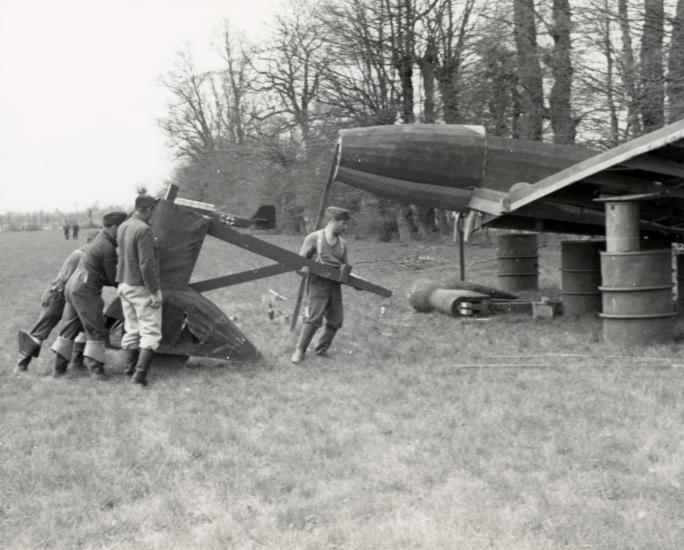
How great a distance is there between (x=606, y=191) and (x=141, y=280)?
22.2 ft

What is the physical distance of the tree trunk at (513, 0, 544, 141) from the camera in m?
24.6

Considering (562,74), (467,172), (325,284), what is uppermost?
(562,74)

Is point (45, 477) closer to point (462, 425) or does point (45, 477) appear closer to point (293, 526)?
point (293, 526)

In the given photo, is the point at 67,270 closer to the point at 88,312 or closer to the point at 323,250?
the point at 88,312

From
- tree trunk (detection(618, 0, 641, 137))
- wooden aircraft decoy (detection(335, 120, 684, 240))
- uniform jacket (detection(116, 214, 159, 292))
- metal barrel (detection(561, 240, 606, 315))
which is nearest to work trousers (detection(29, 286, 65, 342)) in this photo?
uniform jacket (detection(116, 214, 159, 292))

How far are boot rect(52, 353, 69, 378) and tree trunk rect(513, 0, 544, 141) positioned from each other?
59.7 feet

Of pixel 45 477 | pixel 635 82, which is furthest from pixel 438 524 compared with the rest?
pixel 635 82

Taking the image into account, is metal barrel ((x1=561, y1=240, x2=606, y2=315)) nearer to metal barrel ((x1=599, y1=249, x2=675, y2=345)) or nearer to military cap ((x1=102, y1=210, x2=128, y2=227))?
metal barrel ((x1=599, y1=249, x2=675, y2=345))

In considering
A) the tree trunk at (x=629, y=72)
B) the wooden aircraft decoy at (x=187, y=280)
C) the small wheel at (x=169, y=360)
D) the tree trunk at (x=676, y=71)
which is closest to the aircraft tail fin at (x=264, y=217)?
the wooden aircraft decoy at (x=187, y=280)

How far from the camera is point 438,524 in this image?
480 centimetres

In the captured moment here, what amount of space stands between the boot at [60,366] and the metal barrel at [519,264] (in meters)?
10.1

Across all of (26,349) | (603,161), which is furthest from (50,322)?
(603,161)

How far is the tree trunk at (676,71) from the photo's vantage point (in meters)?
17.0

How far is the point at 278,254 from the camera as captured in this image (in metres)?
10.2
